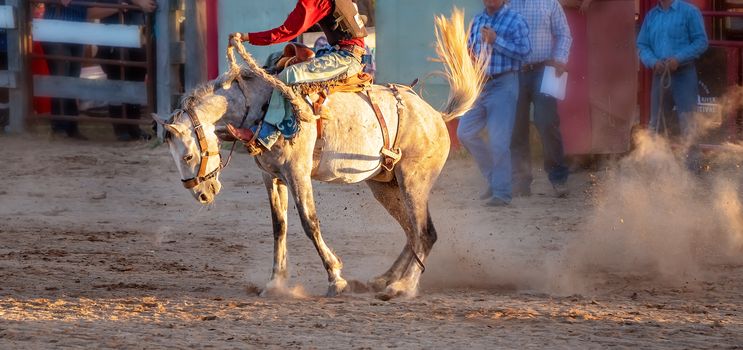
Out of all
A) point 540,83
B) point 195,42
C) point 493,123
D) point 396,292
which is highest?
point 195,42

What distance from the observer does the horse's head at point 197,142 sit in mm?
7426

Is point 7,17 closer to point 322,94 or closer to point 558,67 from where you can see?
point 558,67

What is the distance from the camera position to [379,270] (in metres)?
8.98

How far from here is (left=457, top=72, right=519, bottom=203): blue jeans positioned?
456 inches

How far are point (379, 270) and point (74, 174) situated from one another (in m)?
5.01

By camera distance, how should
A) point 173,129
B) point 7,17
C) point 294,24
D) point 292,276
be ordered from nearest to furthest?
point 173,129 < point 294,24 < point 292,276 < point 7,17

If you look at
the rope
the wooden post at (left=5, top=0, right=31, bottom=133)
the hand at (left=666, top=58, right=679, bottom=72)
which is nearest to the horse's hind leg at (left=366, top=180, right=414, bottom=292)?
the rope

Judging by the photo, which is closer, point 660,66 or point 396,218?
point 396,218

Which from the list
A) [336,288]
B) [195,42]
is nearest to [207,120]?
[336,288]

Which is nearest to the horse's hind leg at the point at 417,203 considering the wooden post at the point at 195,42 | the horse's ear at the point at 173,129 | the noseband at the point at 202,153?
the noseband at the point at 202,153

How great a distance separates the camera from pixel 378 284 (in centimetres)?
820

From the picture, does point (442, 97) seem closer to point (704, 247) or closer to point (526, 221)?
point (526, 221)

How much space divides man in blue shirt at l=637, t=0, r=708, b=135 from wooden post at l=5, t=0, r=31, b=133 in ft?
23.5

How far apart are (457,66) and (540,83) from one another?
140 inches
